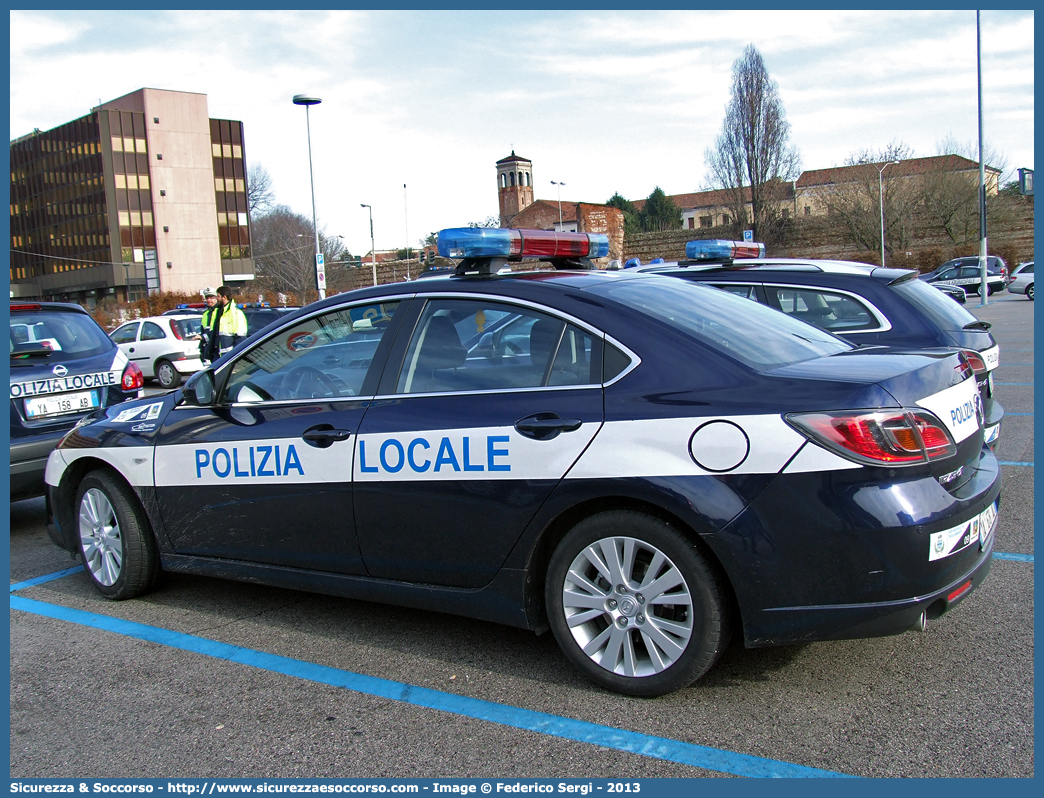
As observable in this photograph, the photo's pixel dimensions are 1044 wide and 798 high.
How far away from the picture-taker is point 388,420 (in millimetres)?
3637

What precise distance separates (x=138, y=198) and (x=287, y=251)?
39.2 feet

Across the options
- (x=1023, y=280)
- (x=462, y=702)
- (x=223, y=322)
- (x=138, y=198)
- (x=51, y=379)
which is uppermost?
(x=138, y=198)

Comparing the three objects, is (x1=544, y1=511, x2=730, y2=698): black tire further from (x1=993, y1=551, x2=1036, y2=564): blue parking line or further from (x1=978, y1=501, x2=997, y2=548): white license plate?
(x1=993, y1=551, x2=1036, y2=564): blue parking line

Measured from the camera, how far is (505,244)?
3912 millimetres

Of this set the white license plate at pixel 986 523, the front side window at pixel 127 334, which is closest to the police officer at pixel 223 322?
the front side window at pixel 127 334

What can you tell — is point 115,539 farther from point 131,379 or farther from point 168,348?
point 168,348

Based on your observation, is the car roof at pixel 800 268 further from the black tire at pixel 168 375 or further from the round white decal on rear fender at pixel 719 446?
the black tire at pixel 168 375

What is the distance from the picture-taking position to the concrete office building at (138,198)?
66.2 metres

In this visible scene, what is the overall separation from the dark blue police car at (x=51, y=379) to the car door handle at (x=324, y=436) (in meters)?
3.23

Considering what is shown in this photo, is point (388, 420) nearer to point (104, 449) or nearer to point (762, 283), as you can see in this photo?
point (104, 449)

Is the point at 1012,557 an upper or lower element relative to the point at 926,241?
lower

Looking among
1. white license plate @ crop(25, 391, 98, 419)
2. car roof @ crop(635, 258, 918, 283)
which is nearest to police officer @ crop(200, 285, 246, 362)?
white license plate @ crop(25, 391, 98, 419)

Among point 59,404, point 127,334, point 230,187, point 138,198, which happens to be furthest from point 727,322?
point 230,187

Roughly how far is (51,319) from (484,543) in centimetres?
496
